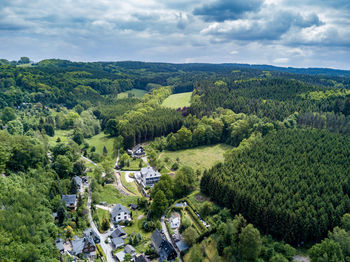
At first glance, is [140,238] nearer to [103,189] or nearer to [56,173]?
[103,189]

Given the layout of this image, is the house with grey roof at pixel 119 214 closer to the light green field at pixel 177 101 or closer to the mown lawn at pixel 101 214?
the mown lawn at pixel 101 214

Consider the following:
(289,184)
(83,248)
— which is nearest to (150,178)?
(83,248)

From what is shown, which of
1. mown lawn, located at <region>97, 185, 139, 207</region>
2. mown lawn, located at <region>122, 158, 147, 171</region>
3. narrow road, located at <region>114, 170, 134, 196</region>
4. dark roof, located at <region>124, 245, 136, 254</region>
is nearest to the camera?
dark roof, located at <region>124, 245, 136, 254</region>

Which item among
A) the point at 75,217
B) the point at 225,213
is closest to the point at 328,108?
the point at 225,213

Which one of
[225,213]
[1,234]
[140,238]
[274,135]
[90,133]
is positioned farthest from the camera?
[90,133]

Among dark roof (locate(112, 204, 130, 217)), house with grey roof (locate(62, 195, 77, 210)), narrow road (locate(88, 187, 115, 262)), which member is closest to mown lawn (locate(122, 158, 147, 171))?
dark roof (locate(112, 204, 130, 217))

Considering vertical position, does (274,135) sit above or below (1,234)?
above

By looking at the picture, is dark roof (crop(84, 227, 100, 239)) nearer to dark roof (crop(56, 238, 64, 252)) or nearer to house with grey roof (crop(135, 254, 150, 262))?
dark roof (crop(56, 238, 64, 252))
